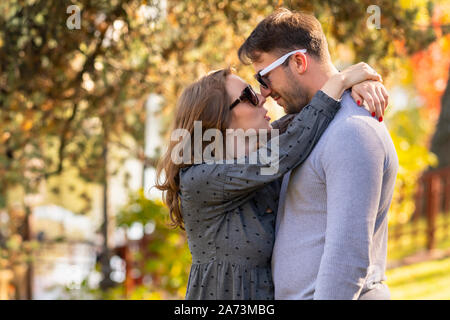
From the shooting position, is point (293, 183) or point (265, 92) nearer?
point (293, 183)

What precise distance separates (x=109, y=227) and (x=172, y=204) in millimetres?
4438

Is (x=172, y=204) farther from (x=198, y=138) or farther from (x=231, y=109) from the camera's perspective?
(x=231, y=109)

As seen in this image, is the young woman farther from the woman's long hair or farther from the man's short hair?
the man's short hair

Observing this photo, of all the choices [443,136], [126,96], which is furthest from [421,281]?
[443,136]

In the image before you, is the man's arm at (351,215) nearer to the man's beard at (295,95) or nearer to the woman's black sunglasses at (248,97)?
the man's beard at (295,95)

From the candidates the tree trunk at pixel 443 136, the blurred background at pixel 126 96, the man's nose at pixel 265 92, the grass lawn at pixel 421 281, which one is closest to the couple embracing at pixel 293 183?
the man's nose at pixel 265 92

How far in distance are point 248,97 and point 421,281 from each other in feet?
18.9

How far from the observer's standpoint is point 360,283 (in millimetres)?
1871

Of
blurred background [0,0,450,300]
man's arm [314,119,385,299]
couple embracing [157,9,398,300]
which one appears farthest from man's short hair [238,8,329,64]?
blurred background [0,0,450,300]

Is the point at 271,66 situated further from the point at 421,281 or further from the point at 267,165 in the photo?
the point at 421,281

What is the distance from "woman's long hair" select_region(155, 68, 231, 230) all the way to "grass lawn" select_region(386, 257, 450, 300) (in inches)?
187

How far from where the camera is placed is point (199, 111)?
2479 millimetres

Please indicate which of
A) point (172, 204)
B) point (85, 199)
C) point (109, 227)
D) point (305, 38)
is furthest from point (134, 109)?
point (305, 38)
